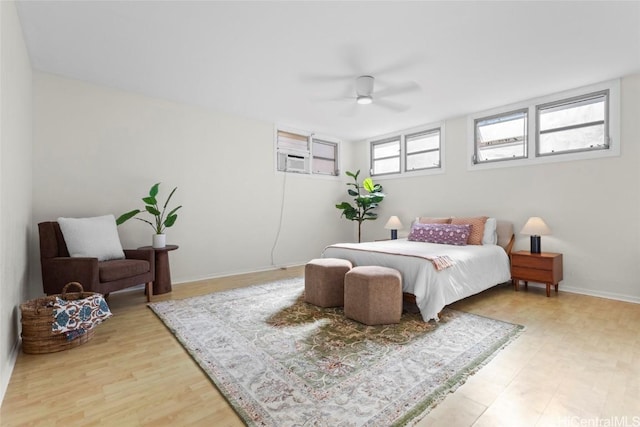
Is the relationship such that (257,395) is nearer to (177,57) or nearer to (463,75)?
(177,57)

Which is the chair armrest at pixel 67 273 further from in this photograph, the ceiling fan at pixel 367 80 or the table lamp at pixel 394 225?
the table lamp at pixel 394 225

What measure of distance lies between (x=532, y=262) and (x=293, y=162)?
4060 millimetres

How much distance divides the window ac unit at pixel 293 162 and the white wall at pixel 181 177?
0.56ft

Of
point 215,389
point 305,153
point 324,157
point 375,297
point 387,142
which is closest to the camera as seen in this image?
point 215,389

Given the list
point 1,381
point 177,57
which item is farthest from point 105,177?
point 1,381

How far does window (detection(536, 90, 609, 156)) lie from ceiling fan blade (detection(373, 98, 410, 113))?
5.94 ft

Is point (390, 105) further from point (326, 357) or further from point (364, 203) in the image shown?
point (326, 357)

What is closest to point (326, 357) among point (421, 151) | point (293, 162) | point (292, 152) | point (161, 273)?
point (161, 273)

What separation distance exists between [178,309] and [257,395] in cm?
185

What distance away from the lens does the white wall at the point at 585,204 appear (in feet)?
11.4

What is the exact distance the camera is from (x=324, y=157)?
638 centimetres

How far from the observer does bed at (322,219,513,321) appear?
9.37 feet

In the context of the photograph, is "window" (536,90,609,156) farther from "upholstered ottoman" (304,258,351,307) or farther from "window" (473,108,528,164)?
"upholstered ottoman" (304,258,351,307)

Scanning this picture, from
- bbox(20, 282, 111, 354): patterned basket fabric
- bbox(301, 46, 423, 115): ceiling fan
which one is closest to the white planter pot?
bbox(20, 282, 111, 354): patterned basket fabric
